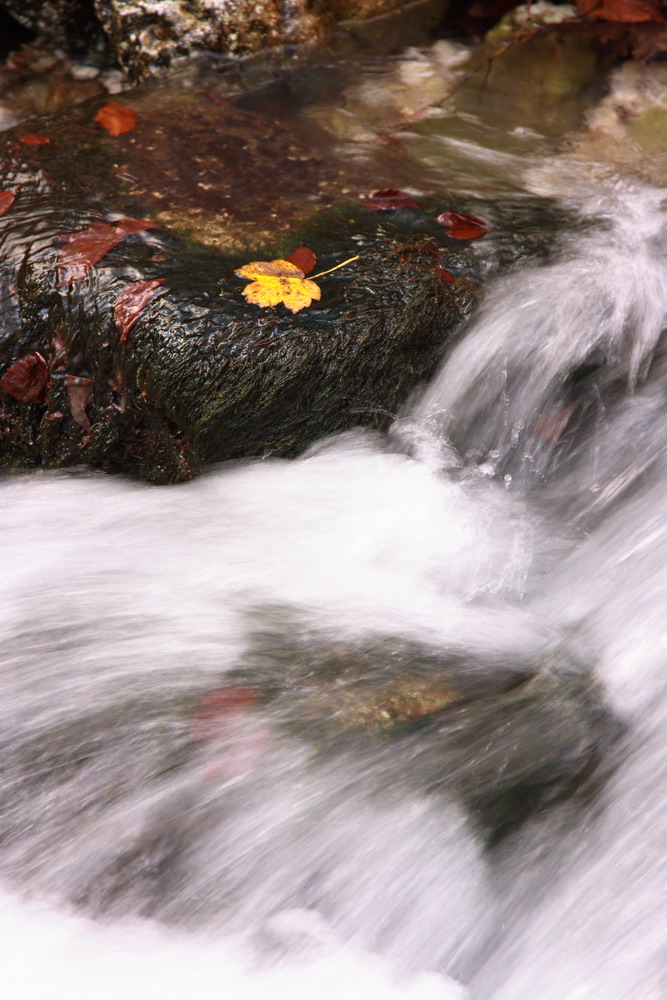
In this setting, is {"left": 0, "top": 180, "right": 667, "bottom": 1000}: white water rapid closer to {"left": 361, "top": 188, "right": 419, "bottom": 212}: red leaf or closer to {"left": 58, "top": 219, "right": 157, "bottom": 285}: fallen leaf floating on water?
{"left": 361, "top": 188, "right": 419, "bottom": 212}: red leaf

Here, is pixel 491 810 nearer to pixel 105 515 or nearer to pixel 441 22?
pixel 105 515

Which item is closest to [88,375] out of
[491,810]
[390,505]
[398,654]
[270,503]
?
[270,503]

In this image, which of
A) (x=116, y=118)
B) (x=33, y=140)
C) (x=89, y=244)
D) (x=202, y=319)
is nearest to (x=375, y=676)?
(x=202, y=319)

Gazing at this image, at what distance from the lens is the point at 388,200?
3.03 metres

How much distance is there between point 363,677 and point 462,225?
1.74m

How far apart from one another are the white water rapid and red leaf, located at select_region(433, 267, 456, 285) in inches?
6.0

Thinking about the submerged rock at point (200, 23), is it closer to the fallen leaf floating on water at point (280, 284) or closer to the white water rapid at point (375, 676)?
the fallen leaf floating on water at point (280, 284)

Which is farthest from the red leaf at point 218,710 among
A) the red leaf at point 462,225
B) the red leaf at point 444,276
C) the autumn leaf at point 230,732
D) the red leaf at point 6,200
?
the red leaf at point 6,200

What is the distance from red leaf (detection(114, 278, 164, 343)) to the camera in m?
2.50

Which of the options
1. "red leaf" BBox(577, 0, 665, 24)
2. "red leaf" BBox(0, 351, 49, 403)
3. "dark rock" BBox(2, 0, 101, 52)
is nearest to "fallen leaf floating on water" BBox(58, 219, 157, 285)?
"red leaf" BBox(0, 351, 49, 403)

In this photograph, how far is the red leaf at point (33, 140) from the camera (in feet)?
10.2

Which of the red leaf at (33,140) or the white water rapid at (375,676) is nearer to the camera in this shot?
the white water rapid at (375,676)

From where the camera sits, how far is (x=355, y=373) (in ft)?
8.36

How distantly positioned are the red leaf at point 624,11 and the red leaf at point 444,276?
8.69ft
